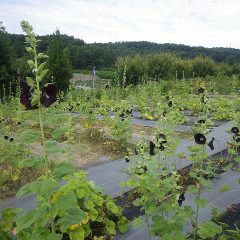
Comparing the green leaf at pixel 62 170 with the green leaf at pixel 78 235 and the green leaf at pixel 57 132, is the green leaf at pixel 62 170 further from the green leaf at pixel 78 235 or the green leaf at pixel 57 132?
the green leaf at pixel 78 235

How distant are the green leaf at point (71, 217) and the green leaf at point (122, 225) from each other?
1.27 m

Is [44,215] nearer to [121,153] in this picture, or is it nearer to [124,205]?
[124,205]

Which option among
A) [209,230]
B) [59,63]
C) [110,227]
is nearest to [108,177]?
[110,227]

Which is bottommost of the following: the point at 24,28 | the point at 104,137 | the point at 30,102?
the point at 104,137

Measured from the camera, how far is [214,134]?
705cm

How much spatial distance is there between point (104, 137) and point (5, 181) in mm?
2789

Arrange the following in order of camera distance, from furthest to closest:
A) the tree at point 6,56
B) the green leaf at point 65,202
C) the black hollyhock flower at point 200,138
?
the tree at point 6,56 < the black hollyhock flower at point 200,138 < the green leaf at point 65,202

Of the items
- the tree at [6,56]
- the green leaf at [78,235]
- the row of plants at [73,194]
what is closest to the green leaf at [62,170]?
the row of plants at [73,194]

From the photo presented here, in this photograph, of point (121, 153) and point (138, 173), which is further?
point (121, 153)

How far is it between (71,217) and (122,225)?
134 cm

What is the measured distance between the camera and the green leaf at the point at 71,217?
205cm

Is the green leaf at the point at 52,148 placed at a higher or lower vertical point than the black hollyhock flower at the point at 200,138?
higher

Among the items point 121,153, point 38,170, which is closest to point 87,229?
point 38,170

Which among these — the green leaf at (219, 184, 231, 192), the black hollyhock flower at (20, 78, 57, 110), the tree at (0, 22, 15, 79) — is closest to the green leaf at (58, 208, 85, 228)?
the black hollyhock flower at (20, 78, 57, 110)
